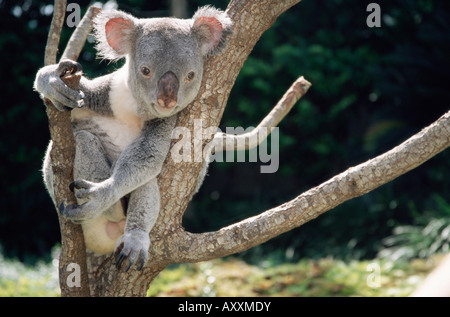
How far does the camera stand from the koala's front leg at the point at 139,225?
7.07ft

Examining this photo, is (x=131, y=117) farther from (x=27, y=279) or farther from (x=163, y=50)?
(x=27, y=279)

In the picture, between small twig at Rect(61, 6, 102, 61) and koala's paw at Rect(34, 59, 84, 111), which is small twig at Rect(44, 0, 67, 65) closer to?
small twig at Rect(61, 6, 102, 61)

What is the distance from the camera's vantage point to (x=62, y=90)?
2014 mm

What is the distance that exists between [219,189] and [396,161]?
5643 millimetres

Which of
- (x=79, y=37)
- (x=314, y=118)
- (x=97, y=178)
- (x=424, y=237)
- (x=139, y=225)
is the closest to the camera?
(x=139, y=225)

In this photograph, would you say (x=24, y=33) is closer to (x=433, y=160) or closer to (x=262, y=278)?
(x=262, y=278)

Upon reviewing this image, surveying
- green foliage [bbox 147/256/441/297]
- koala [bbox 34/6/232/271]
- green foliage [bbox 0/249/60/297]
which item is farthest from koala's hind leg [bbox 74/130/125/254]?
green foliage [bbox 0/249/60/297]

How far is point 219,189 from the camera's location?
24.9 ft

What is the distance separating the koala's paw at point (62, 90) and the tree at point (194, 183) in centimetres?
6

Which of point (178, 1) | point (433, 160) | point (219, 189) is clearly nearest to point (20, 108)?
point (178, 1)

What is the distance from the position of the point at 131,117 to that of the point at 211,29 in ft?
1.98

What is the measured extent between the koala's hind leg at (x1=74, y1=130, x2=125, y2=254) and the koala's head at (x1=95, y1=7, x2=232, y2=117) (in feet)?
0.97

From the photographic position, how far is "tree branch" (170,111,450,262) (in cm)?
200

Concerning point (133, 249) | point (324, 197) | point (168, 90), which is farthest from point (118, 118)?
point (324, 197)
